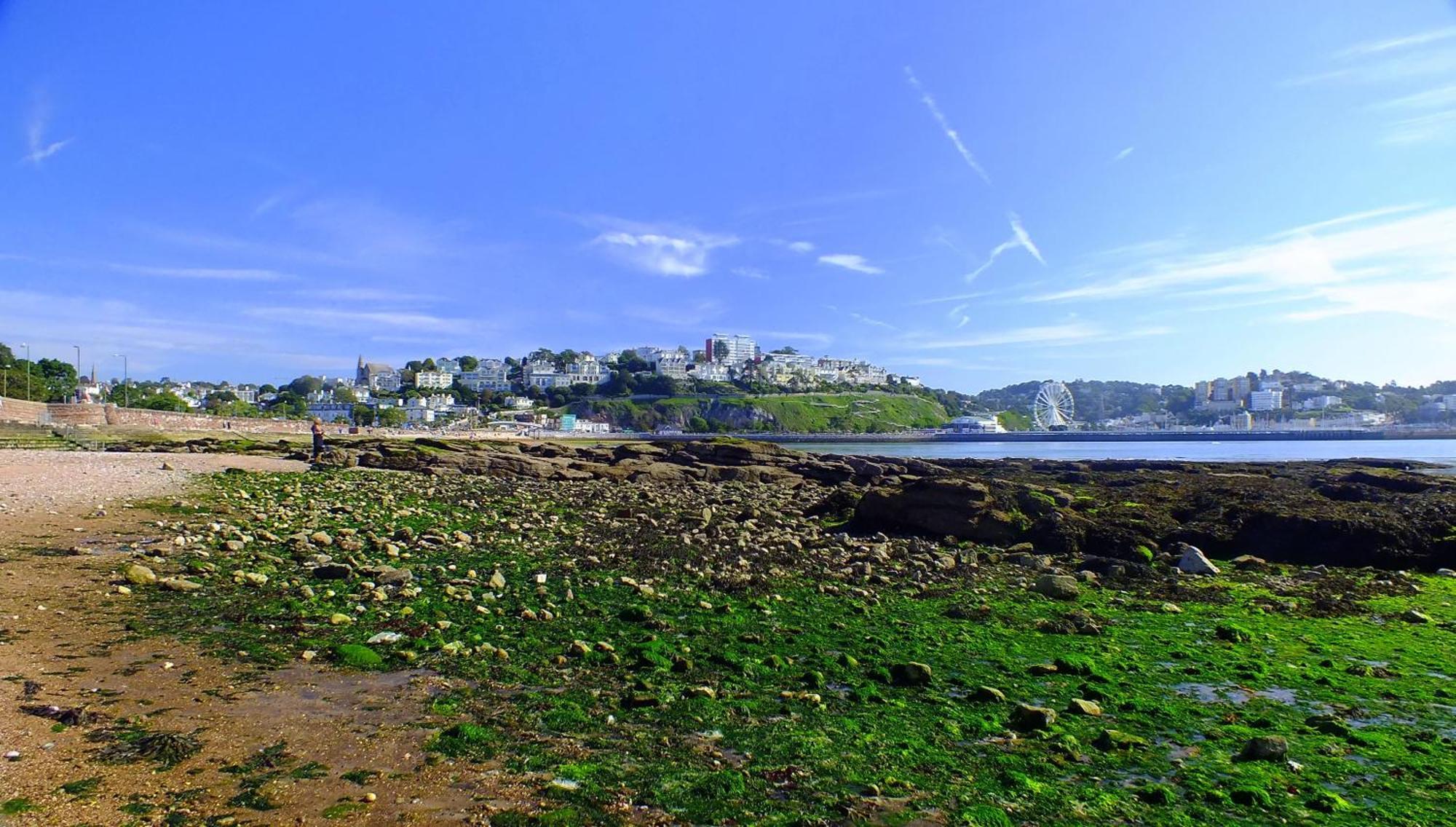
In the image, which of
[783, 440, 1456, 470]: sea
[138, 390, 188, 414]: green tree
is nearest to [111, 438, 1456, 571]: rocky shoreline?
[783, 440, 1456, 470]: sea

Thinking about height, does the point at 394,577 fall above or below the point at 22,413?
below

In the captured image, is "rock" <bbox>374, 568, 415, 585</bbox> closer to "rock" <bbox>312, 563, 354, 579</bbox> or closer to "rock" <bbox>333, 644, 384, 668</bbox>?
"rock" <bbox>312, 563, 354, 579</bbox>

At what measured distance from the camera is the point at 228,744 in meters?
5.00

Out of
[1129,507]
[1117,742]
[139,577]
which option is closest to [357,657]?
[139,577]

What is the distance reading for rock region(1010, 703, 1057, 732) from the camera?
235 inches

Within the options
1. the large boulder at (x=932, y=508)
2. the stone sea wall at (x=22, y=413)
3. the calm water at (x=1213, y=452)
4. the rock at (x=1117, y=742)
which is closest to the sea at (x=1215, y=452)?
the calm water at (x=1213, y=452)

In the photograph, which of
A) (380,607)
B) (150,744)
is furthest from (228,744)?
(380,607)

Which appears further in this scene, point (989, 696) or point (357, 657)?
point (357, 657)

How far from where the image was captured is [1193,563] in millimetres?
13203

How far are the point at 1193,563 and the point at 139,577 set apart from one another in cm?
1649

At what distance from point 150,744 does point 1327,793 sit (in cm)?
802

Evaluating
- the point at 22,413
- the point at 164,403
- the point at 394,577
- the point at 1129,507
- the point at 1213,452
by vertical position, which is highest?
the point at 164,403

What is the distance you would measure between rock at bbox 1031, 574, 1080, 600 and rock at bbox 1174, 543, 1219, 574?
314 cm

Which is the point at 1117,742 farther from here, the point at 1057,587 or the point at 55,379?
the point at 55,379
